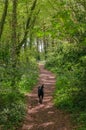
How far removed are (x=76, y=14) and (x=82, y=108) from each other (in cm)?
545

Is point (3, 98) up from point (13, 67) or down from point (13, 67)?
down

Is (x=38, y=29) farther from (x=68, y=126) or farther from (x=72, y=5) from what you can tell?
(x=72, y=5)

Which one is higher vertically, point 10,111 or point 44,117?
point 10,111

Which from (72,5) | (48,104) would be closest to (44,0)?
(72,5)

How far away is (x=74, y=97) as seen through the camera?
16328 mm

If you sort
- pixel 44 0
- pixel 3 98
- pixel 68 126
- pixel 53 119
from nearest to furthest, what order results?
pixel 68 126 → pixel 53 119 → pixel 3 98 → pixel 44 0

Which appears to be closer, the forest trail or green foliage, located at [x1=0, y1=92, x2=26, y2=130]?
green foliage, located at [x1=0, y1=92, x2=26, y2=130]

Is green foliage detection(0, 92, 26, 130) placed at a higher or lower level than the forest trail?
higher

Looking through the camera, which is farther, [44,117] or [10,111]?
[44,117]

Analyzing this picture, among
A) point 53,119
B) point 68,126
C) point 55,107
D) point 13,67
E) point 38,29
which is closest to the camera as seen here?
point 38,29

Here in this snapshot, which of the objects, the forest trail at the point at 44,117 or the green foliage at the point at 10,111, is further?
the forest trail at the point at 44,117

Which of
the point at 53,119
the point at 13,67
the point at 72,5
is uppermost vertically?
the point at 72,5

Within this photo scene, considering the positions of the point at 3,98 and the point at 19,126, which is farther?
the point at 3,98

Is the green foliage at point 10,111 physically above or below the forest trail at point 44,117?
above
